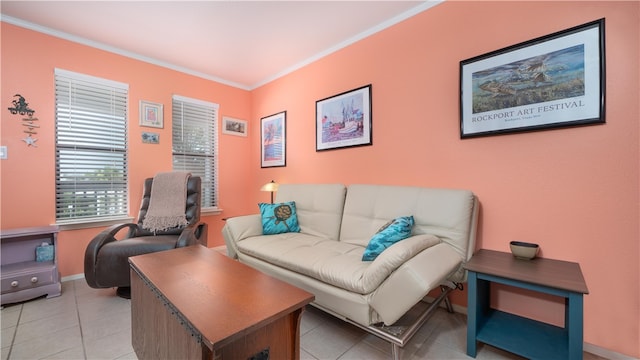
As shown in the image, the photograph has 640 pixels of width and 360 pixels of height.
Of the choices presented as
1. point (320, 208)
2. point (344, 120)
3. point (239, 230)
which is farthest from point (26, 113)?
point (344, 120)

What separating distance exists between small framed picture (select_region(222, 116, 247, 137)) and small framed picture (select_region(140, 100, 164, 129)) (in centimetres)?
A: 84

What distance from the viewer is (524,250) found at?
1.62 meters

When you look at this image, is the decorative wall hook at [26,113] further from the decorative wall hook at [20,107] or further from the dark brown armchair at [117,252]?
the dark brown armchair at [117,252]

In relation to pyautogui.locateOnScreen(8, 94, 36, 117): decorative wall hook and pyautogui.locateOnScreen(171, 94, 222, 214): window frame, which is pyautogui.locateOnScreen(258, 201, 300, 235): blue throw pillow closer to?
pyautogui.locateOnScreen(171, 94, 222, 214): window frame

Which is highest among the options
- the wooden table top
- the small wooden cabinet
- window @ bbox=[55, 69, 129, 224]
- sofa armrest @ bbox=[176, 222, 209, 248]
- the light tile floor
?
window @ bbox=[55, 69, 129, 224]

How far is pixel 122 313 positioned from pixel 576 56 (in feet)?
11.9

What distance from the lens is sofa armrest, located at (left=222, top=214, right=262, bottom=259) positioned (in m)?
2.47

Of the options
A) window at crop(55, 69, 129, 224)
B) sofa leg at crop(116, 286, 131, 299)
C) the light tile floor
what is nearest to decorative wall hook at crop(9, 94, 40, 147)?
window at crop(55, 69, 129, 224)

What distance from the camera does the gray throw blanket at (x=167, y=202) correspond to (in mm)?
2748

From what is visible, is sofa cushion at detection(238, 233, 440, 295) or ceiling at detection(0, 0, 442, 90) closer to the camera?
sofa cushion at detection(238, 233, 440, 295)

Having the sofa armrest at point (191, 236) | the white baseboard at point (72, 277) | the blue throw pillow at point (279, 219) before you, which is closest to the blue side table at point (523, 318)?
the blue throw pillow at point (279, 219)

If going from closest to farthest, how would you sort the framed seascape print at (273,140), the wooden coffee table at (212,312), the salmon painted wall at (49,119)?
the wooden coffee table at (212,312)
the salmon painted wall at (49,119)
the framed seascape print at (273,140)

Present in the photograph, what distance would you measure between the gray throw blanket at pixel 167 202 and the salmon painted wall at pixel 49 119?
0.38m

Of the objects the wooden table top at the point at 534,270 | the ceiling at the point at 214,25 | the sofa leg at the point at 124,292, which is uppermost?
the ceiling at the point at 214,25
